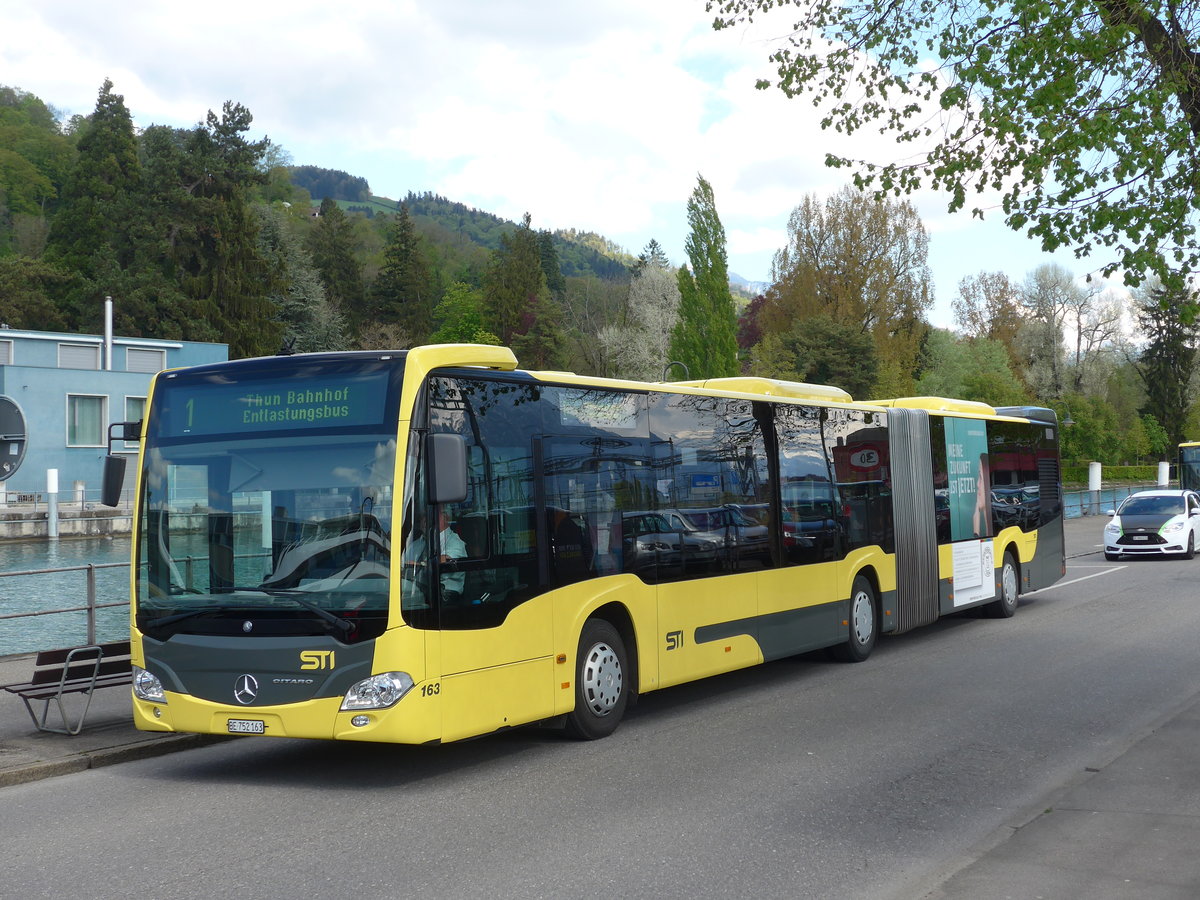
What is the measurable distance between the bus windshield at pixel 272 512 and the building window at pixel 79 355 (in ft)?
178

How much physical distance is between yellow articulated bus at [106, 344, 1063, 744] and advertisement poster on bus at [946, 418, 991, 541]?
21.2ft

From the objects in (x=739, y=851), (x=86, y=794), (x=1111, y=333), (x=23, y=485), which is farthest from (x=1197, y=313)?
(x=1111, y=333)

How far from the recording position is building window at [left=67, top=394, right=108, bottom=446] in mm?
53594

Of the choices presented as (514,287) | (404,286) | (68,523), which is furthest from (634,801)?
(514,287)

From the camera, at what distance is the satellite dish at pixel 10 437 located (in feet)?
31.1

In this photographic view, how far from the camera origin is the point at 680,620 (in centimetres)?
1089

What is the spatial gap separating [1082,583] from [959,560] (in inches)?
321

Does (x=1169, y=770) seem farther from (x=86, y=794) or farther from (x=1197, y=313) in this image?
(x=86, y=794)

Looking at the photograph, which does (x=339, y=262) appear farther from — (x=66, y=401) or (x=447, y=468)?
(x=447, y=468)

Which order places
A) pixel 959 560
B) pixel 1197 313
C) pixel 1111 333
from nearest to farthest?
pixel 1197 313 → pixel 959 560 → pixel 1111 333

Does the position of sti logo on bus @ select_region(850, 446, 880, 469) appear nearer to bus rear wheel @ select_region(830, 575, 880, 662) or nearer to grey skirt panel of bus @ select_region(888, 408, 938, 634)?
grey skirt panel of bus @ select_region(888, 408, 938, 634)

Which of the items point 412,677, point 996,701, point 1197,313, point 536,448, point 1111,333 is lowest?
point 996,701

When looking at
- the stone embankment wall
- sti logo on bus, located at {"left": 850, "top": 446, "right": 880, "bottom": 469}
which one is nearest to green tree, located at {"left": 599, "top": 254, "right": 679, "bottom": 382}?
the stone embankment wall

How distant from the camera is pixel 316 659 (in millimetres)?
8109
